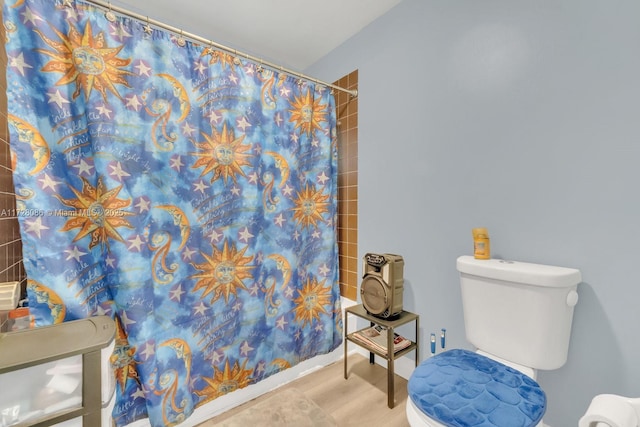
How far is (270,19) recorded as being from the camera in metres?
1.73

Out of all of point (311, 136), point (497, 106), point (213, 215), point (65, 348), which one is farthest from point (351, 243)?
point (65, 348)

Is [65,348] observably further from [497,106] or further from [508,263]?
[497,106]

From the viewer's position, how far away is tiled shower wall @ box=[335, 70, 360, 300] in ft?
6.40

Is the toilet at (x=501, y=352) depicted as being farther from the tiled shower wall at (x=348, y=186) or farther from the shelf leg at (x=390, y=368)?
the tiled shower wall at (x=348, y=186)

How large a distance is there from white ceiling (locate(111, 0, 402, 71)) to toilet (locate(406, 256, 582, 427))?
1.61 metres

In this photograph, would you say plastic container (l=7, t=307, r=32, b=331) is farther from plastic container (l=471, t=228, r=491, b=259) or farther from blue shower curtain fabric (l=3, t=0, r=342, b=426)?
plastic container (l=471, t=228, r=491, b=259)

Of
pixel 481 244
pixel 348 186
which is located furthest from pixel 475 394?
pixel 348 186

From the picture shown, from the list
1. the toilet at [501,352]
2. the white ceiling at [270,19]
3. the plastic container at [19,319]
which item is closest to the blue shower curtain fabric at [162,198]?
the plastic container at [19,319]

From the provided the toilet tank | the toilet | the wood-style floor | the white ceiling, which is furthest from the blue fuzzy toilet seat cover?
the white ceiling

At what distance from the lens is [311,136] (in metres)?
1.84

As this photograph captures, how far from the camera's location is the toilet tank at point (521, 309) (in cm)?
99

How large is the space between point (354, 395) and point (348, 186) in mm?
1335

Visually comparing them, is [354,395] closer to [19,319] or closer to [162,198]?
[162,198]

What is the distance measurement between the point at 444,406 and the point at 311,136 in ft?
5.16
